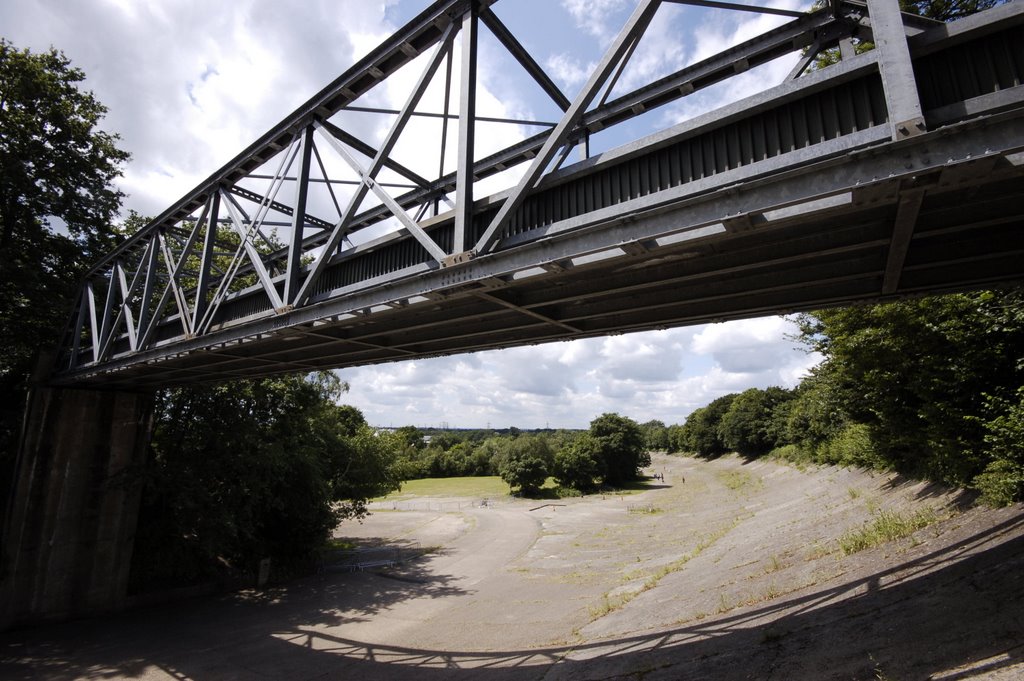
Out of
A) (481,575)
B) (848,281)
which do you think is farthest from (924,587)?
(481,575)

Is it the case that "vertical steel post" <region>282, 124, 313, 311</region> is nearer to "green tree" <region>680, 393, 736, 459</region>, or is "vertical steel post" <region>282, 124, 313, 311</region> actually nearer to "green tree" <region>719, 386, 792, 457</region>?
"green tree" <region>719, 386, 792, 457</region>

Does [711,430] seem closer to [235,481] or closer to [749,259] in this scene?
[235,481]

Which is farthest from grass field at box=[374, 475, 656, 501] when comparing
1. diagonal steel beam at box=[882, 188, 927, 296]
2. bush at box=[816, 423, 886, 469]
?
diagonal steel beam at box=[882, 188, 927, 296]

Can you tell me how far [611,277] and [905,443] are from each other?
58.2 ft

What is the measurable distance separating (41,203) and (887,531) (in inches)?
1101

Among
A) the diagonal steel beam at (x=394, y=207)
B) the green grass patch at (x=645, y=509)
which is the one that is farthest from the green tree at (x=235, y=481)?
the green grass patch at (x=645, y=509)

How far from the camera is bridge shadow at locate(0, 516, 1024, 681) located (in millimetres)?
7152

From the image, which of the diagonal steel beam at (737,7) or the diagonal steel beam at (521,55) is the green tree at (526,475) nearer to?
the diagonal steel beam at (521,55)

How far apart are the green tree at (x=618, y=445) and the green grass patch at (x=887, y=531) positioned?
54446mm

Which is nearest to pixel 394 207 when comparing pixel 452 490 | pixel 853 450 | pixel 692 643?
pixel 692 643

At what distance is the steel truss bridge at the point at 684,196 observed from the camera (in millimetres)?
4082

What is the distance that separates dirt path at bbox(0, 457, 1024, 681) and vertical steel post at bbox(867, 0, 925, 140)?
603 cm

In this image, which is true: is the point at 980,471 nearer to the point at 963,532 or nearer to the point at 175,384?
the point at 963,532

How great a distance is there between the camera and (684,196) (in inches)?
206
